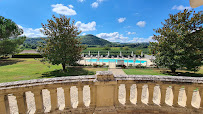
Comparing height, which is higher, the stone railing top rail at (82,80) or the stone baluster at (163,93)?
the stone railing top rail at (82,80)

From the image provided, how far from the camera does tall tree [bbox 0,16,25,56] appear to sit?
20547 millimetres

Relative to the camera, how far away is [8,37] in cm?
2334

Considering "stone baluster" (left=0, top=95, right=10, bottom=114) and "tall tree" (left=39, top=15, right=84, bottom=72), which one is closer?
"stone baluster" (left=0, top=95, right=10, bottom=114)

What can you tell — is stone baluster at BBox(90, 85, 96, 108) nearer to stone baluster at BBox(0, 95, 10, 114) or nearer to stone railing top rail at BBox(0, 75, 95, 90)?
stone railing top rail at BBox(0, 75, 95, 90)

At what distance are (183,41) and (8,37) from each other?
108 ft

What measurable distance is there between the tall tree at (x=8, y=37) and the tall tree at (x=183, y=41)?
91.1ft

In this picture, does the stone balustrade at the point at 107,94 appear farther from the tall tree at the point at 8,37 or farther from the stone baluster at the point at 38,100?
the tall tree at the point at 8,37

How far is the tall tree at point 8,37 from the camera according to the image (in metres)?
20.5

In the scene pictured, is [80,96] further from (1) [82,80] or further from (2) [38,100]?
(2) [38,100]

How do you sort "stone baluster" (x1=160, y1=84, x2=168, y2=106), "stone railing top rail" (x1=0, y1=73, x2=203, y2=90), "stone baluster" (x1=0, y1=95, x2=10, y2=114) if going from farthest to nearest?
"stone baluster" (x1=160, y1=84, x2=168, y2=106)
"stone railing top rail" (x1=0, y1=73, x2=203, y2=90)
"stone baluster" (x1=0, y1=95, x2=10, y2=114)

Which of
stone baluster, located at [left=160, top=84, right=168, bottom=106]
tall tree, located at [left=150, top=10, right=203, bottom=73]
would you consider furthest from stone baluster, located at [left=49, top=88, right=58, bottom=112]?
tall tree, located at [left=150, top=10, right=203, bottom=73]

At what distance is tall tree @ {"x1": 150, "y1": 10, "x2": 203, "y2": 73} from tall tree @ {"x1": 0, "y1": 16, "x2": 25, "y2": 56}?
1093 inches

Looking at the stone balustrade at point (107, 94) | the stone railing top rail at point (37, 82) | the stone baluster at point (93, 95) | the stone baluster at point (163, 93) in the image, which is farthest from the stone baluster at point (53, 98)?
the stone baluster at point (163, 93)

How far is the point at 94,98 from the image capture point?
3119mm
